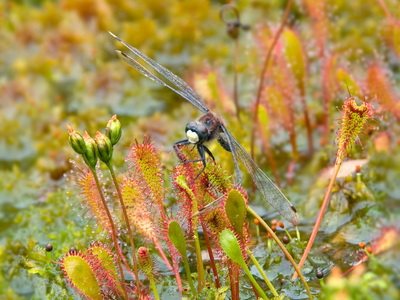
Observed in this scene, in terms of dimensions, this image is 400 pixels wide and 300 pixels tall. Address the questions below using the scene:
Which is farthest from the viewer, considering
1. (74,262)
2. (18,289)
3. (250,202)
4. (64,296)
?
(250,202)

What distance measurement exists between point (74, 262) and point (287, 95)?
63.1 inches

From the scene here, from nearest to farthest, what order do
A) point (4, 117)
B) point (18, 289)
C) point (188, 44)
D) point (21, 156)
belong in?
point (18, 289) < point (21, 156) < point (4, 117) < point (188, 44)

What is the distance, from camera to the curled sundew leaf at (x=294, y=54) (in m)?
2.92

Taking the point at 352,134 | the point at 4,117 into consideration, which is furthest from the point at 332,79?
the point at 4,117

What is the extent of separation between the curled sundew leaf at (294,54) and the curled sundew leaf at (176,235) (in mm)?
1425

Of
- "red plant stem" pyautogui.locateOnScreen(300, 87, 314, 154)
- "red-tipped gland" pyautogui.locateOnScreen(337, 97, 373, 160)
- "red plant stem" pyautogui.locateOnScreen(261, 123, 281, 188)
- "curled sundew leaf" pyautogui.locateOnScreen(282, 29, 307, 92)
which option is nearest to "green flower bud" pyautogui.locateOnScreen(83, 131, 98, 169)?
"red-tipped gland" pyautogui.locateOnScreen(337, 97, 373, 160)

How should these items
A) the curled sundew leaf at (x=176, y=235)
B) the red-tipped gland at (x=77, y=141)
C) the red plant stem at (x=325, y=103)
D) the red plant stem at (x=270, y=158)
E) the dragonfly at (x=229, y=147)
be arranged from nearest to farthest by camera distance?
1. the red-tipped gland at (x=77, y=141)
2. the curled sundew leaf at (x=176, y=235)
3. the dragonfly at (x=229, y=147)
4. the red plant stem at (x=270, y=158)
5. the red plant stem at (x=325, y=103)

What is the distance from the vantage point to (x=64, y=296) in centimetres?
236

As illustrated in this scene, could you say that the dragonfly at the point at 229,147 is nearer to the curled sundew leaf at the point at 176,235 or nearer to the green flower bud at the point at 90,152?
the curled sundew leaf at the point at 176,235

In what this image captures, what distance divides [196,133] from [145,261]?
1.67 feet

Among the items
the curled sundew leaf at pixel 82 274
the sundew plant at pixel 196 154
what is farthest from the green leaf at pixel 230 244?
the curled sundew leaf at pixel 82 274

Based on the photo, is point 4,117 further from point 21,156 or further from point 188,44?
point 188,44

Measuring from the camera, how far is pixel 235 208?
181 cm

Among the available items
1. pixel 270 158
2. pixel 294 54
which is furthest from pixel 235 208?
pixel 294 54
